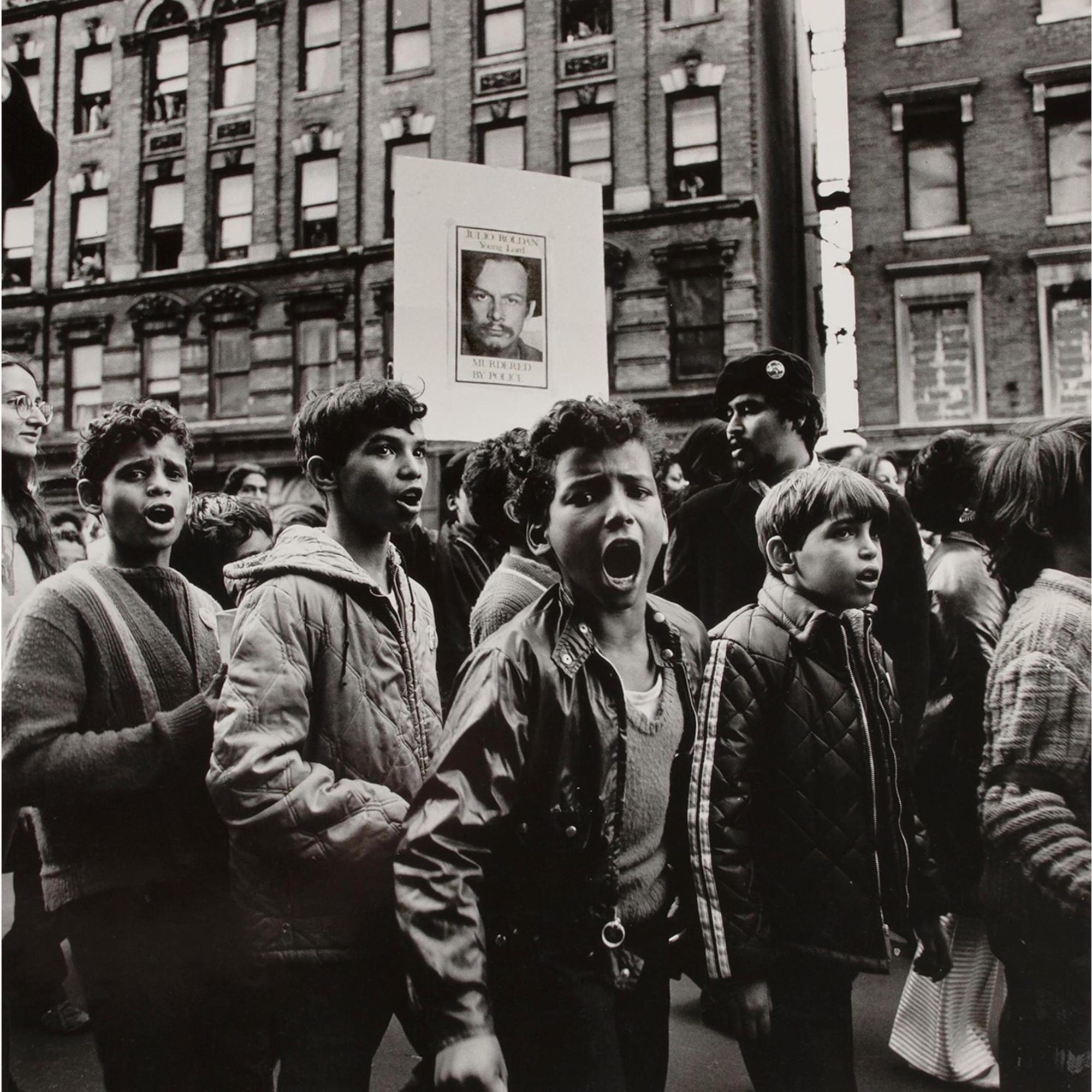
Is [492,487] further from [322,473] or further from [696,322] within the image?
[696,322]

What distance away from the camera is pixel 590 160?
255 centimetres

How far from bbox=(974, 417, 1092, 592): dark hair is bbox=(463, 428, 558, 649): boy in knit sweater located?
2.85 ft

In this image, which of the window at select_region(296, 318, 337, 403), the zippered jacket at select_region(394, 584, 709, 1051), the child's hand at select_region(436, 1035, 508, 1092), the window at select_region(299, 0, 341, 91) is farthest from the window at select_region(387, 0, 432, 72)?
the child's hand at select_region(436, 1035, 508, 1092)

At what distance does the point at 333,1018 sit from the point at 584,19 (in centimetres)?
242

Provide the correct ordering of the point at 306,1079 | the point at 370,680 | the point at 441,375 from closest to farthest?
1. the point at 306,1079
2. the point at 370,680
3. the point at 441,375

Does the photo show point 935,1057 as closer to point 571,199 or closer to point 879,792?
point 879,792

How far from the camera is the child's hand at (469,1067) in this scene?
49.1 inches

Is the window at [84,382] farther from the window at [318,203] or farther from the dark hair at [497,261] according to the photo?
the dark hair at [497,261]

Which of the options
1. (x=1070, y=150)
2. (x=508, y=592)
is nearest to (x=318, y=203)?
(x=508, y=592)

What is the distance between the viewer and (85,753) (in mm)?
1594

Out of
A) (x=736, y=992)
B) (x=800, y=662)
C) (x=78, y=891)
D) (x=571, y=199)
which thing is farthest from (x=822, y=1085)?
(x=571, y=199)

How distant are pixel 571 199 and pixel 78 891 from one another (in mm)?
1851

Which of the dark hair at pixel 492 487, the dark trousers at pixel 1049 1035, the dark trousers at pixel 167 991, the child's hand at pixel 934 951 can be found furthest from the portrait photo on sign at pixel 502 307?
the dark trousers at pixel 1049 1035

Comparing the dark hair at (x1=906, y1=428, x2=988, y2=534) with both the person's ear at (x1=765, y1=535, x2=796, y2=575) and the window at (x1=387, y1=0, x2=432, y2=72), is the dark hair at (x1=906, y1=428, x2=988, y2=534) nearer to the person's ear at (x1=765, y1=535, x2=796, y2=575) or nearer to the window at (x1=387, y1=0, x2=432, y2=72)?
the person's ear at (x1=765, y1=535, x2=796, y2=575)
